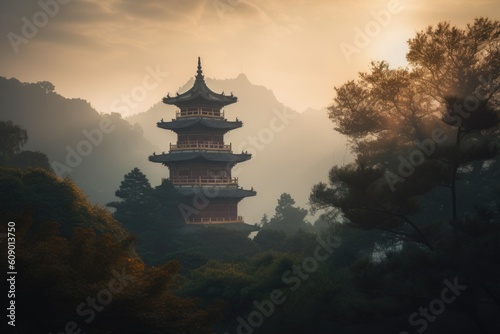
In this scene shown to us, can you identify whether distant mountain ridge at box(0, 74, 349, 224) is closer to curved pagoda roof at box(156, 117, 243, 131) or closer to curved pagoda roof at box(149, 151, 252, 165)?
curved pagoda roof at box(149, 151, 252, 165)

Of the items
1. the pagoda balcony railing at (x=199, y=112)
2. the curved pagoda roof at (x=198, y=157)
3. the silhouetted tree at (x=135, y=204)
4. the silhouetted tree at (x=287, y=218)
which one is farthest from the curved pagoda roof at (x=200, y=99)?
the silhouetted tree at (x=287, y=218)

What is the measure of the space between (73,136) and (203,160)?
86.2 metres

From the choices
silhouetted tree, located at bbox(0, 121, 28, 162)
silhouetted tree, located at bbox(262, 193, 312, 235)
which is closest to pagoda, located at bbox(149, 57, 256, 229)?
silhouetted tree, located at bbox(0, 121, 28, 162)

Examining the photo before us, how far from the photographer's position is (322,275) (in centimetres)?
2466

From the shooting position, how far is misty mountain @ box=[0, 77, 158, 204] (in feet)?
395

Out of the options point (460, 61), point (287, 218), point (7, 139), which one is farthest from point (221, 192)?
point (287, 218)

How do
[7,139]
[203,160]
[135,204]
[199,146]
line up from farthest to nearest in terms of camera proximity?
1. [7,139]
2. [199,146]
3. [203,160]
4. [135,204]

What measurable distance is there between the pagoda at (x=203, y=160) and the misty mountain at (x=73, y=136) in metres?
65.7

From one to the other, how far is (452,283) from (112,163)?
119504 millimetres

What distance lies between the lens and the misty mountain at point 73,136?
395ft

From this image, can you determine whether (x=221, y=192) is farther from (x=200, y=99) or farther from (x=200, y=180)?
(x=200, y=99)

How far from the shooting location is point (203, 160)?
4700 cm

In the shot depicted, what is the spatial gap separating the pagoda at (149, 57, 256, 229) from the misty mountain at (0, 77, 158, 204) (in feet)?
216

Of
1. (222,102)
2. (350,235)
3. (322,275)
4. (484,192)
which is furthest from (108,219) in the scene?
(222,102)
